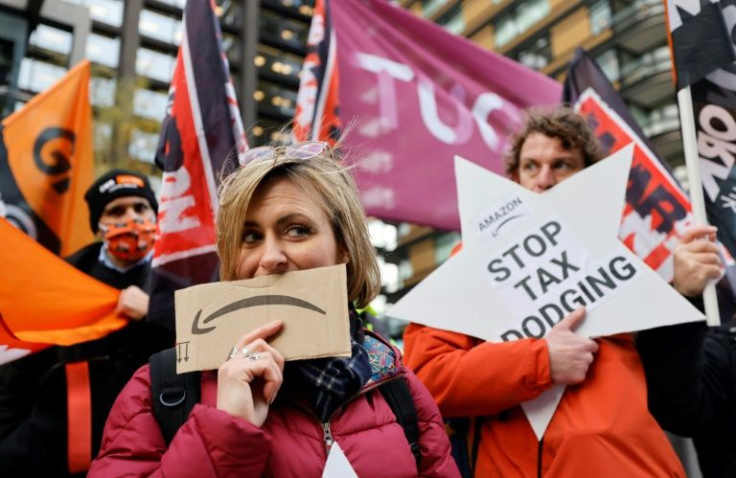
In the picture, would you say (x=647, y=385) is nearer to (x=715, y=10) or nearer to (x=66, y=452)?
(x=715, y=10)

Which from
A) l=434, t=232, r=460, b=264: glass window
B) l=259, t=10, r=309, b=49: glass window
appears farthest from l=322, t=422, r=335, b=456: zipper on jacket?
l=259, t=10, r=309, b=49: glass window

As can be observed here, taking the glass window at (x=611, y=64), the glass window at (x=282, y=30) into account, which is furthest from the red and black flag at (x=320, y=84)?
the glass window at (x=282, y=30)

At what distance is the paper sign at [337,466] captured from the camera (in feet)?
4.17

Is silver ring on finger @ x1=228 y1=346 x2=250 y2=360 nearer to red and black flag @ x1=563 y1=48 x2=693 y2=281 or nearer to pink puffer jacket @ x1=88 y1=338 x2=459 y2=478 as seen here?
pink puffer jacket @ x1=88 y1=338 x2=459 y2=478

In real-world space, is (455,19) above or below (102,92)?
above

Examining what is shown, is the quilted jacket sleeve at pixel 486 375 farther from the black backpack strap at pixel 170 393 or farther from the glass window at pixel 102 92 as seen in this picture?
the glass window at pixel 102 92

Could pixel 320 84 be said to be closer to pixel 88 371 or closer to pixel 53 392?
pixel 88 371

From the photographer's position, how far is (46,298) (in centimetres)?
237

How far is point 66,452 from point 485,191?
1.59 metres

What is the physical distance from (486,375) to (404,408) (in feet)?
1.13

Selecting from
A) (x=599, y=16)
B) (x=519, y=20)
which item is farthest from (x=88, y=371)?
(x=519, y=20)

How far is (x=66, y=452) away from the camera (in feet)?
7.01

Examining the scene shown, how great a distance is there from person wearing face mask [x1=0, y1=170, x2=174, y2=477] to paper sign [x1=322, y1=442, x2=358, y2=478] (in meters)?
1.18

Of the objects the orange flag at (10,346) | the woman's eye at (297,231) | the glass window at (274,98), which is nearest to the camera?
the woman's eye at (297,231)
